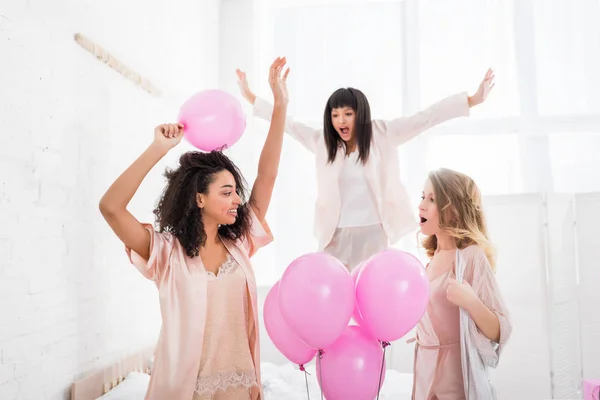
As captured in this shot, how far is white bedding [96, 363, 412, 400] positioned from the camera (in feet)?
7.48

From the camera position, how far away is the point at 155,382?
5.58ft

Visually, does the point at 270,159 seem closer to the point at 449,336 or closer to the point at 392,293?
the point at 392,293

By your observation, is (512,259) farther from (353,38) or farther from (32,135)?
(32,135)

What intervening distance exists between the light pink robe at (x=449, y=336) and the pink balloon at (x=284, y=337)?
0.43m

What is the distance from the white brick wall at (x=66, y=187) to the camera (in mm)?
1752

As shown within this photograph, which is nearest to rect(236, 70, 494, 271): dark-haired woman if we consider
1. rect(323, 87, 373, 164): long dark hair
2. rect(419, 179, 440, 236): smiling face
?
rect(323, 87, 373, 164): long dark hair

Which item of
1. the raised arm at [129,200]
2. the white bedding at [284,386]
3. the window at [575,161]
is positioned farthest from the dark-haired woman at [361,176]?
the window at [575,161]

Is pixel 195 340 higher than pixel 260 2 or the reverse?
the reverse

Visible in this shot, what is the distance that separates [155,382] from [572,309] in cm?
245

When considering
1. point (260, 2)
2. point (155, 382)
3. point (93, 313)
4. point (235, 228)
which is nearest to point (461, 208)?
point (235, 228)

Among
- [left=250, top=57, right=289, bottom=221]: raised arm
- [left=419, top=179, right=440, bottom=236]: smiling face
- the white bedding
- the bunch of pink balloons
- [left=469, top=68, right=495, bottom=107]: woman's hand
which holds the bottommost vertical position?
the white bedding

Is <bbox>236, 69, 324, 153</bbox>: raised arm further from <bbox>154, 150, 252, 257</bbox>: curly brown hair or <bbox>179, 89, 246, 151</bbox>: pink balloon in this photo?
<bbox>154, 150, 252, 257</bbox>: curly brown hair

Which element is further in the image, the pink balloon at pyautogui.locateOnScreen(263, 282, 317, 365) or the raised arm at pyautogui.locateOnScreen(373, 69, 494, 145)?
the raised arm at pyautogui.locateOnScreen(373, 69, 494, 145)

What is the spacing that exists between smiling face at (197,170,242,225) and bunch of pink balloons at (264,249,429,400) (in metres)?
0.30
